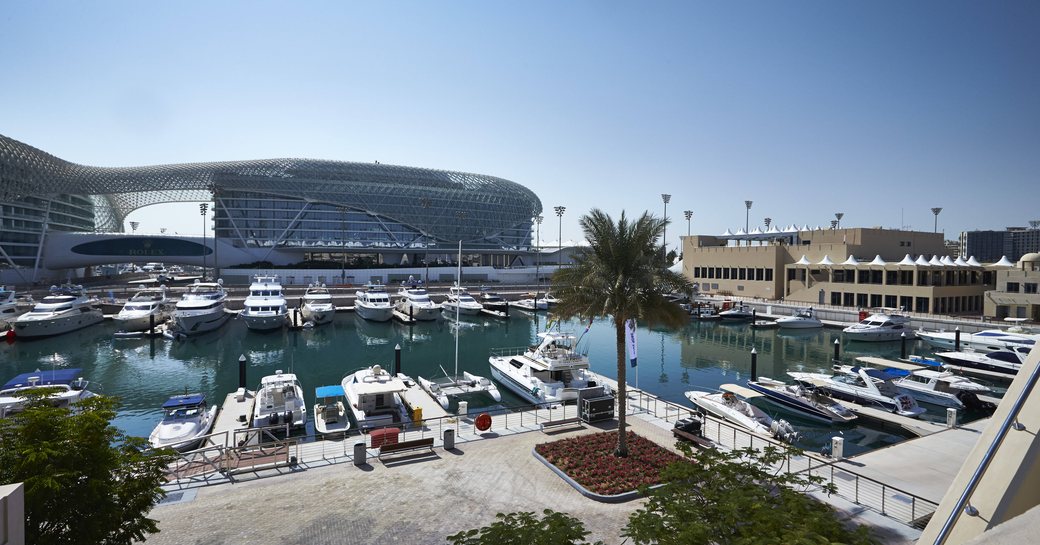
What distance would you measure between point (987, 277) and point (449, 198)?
354 ft

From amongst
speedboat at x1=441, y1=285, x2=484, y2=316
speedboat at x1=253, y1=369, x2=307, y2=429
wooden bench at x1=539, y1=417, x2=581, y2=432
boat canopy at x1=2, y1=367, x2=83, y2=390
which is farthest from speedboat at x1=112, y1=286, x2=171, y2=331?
wooden bench at x1=539, y1=417, x2=581, y2=432

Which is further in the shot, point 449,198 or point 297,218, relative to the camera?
point 449,198

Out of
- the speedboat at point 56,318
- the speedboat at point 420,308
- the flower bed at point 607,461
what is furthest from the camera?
the speedboat at point 420,308

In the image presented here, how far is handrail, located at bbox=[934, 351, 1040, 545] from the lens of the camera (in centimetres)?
602

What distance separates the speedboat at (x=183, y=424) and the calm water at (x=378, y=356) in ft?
13.9

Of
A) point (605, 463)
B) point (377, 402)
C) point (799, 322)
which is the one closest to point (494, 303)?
point (799, 322)

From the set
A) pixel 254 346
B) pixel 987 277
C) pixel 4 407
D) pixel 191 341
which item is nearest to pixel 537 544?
pixel 4 407

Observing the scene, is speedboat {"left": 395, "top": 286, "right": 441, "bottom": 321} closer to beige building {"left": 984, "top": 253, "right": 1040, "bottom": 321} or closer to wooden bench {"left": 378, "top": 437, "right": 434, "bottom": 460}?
wooden bench {"left": 378, "top": 437, "right": 434, "bottom": 460}

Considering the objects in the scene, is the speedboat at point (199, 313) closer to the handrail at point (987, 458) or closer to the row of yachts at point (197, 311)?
the row of yachts at point (197, 311)

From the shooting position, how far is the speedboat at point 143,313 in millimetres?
56062

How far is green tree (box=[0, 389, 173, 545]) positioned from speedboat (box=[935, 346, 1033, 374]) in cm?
4910

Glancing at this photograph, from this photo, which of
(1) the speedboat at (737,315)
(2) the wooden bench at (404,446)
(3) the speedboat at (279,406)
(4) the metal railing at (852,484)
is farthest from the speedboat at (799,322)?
(2) the wooden bench at (404,446)

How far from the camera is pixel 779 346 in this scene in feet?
176

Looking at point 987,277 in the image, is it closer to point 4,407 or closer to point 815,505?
point 815,505
